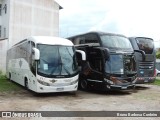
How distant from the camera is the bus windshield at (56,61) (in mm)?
14117

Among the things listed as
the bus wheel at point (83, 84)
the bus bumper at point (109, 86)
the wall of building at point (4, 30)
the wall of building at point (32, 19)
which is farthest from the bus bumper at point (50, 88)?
the wall of building at point (32, 19)

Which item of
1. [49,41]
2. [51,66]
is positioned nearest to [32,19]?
[49,41]

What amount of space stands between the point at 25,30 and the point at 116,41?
2040 cm

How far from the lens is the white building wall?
33.2m

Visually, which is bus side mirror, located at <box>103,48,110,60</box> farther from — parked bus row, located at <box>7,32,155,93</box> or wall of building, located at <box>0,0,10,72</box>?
wall of building, located at <box>0,0,10,72</box>

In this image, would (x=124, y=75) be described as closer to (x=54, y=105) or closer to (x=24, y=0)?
(x=54, y=105)

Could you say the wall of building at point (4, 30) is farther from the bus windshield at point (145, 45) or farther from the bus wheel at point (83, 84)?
the bus windshield at point (145, 45)

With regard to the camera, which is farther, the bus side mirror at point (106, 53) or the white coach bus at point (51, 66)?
the bus side mirror at point (106, 53)

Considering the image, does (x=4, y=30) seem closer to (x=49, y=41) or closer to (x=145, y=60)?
(x=145, y=60)

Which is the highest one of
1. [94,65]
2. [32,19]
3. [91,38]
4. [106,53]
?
[32,19]

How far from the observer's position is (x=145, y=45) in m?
19.4

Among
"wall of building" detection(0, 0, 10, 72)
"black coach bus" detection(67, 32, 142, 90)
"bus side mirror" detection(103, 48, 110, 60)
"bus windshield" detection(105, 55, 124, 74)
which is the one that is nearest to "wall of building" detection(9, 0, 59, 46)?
"wall of building" detection(0, 0, 10, 72)

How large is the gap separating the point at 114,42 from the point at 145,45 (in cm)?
405

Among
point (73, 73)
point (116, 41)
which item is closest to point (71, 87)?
point (73, 73)
